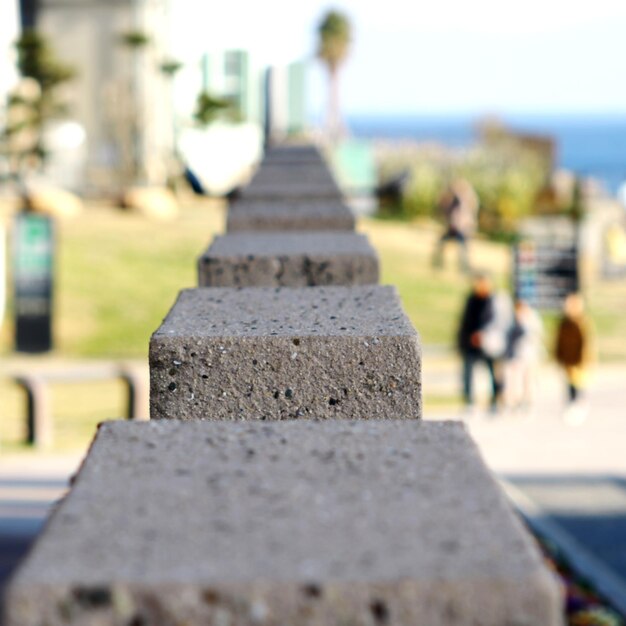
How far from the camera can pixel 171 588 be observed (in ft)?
4.49

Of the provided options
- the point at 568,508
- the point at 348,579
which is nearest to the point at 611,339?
the point at 568,508

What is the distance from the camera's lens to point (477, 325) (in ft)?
50.8

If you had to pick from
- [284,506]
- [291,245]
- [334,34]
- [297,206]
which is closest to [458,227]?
[297,206]

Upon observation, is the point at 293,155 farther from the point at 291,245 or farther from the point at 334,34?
the point at 334,34

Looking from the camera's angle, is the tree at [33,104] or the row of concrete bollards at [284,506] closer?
the row of concrete bollards at [284,506]

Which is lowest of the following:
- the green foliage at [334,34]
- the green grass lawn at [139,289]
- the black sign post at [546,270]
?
the green grass lawn at [139,289]

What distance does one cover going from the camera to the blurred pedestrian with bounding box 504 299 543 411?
15.2 m

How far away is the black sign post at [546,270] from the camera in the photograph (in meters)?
21.7

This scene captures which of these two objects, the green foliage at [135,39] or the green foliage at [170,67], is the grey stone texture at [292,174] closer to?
the green foliage at [135,39]

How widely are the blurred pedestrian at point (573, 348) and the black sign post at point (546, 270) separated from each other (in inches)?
243

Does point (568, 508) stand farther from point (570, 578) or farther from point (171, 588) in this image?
point (171, 588)

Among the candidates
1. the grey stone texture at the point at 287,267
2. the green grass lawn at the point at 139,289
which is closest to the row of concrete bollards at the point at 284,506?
the grey stone texture at the point at 287,267

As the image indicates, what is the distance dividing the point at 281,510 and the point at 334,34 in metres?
69.0

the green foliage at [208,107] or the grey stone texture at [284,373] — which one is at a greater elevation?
the grey stone texture at [284,373]
